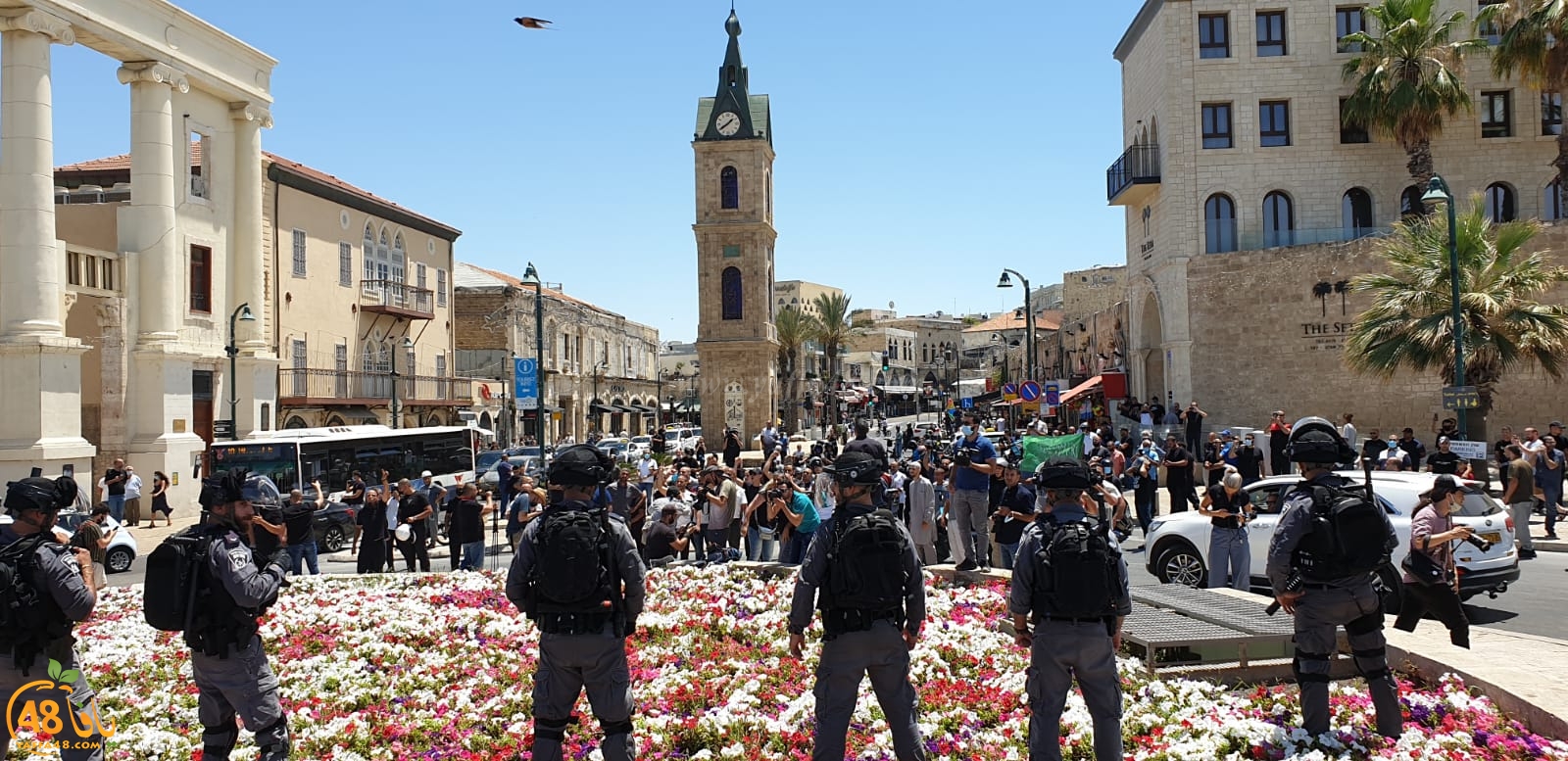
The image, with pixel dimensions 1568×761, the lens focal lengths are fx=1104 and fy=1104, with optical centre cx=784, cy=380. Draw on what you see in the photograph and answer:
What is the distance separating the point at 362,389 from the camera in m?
41.8

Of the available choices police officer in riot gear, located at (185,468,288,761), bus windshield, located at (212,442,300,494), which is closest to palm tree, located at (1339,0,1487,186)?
bus windshield, located at (212,442,300,494)

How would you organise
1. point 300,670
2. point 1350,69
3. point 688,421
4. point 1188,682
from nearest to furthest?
point 1188,682 → point 300,670 → point 1350,69 → point 688,421

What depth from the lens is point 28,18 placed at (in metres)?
24.1

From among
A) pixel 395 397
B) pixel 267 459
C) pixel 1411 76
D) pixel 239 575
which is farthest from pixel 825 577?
pixel 395 397

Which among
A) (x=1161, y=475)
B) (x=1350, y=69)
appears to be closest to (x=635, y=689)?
(x=1161, y=475)

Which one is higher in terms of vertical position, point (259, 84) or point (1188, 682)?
point (259, 84)

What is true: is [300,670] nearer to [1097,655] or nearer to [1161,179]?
[1097,655]

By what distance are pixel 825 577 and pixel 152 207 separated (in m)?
27.8

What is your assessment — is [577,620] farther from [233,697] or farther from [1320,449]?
[1320,449]

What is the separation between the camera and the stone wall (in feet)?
99.2

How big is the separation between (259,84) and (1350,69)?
31.4m

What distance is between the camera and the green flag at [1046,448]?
62.1 ft

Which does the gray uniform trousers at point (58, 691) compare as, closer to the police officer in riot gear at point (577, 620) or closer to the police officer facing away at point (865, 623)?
the police officer in riot gear at point (577, 620)

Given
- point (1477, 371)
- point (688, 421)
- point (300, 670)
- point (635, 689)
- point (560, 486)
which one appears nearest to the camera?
point (560, 486)
